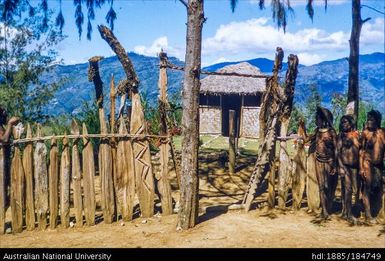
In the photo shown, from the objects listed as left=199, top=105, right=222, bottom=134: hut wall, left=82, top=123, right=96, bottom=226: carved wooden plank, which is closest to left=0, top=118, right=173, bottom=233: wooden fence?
left=82, top=123, right=96, bottom=226: carved wooden plank

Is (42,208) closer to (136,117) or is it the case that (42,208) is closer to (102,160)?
(102,160)

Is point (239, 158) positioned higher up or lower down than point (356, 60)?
lower down

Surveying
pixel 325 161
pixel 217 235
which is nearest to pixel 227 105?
pixel 325 161

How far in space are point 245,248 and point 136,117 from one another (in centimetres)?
312

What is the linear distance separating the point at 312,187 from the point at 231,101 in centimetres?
1705

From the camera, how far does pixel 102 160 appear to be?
21.8 feet

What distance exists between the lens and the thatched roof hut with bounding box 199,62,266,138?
22.6 m

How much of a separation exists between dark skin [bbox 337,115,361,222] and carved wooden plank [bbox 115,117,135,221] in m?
3.86

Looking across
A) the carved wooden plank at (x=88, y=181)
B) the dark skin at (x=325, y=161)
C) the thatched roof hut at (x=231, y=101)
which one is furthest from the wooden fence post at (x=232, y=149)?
the thatched roof hut at (x=231, y=101)

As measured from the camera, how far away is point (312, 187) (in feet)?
23.6

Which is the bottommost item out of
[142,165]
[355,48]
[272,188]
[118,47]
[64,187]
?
[272,188]

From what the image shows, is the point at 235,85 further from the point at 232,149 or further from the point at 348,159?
the point at 348,159
